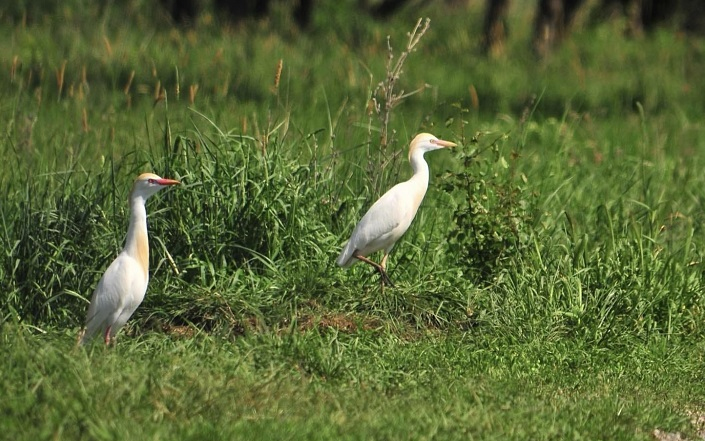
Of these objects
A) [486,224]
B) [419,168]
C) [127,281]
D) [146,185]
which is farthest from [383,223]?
[127,281]

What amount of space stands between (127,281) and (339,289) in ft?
4.32

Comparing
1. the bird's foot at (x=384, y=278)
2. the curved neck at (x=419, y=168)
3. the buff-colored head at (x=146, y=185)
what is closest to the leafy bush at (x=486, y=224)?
the curved neck at (x=419, y=168)

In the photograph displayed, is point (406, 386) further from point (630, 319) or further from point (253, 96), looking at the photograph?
point (253, 96)

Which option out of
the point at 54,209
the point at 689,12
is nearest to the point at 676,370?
the point at 54,209

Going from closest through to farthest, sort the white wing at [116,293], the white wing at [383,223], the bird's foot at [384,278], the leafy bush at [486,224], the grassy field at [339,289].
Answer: the grassy field at [339,289], the white wing at [116,293], the white wing at [383,223], the bird's foot at [384,278], the leafy bush at [486,224]

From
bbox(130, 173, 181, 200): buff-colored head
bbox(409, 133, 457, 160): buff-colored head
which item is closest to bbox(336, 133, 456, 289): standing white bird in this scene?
bbox(409, 133, 457, 160): buff-colored head

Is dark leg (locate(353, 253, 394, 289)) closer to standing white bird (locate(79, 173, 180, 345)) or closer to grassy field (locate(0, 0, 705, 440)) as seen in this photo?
grassy field (locate(0, 0, 705, 440))

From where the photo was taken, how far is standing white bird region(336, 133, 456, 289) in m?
6.14

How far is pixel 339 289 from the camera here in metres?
6.34

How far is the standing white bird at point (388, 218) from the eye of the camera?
20.1ft

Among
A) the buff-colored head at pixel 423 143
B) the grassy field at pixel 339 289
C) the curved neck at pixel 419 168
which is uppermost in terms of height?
the buff-colored head at pixel 423 143

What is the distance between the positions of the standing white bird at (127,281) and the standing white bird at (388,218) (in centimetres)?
113

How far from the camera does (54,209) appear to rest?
21.1 ft

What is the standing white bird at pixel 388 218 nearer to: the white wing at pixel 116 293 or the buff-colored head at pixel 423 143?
the buff-colored head at pixel 423 143
